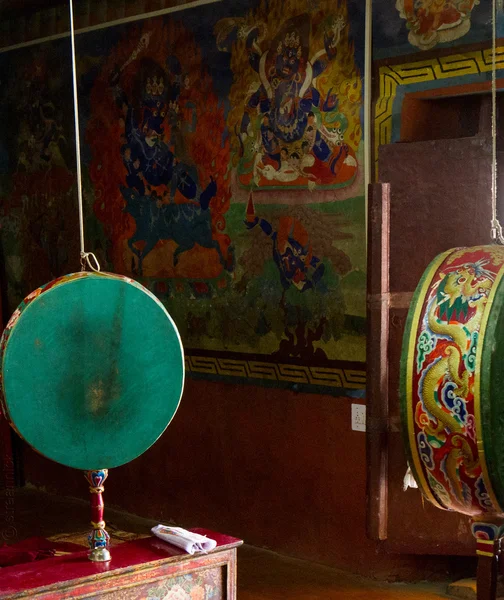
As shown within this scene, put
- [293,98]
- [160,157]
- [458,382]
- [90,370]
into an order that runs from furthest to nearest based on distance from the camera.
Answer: [160,157], [293,98], [90,370], [458,382]

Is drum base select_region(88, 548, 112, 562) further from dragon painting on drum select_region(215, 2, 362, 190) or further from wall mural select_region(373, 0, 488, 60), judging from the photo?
wall mural select_region(373, 0, 488, 60)

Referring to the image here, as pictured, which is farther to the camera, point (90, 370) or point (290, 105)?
point (290, 105)

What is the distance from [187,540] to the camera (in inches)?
135

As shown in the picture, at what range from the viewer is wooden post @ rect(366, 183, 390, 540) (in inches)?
134

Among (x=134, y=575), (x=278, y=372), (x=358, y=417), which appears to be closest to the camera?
(x=134, y=575)

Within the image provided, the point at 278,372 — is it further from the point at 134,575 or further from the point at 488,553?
the point at 488,553

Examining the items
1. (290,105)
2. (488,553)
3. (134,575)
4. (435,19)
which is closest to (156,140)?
(290,105)

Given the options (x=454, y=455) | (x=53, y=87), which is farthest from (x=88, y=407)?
(x=53, y=87)

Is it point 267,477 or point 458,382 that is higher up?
point 458,382

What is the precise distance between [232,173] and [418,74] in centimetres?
130

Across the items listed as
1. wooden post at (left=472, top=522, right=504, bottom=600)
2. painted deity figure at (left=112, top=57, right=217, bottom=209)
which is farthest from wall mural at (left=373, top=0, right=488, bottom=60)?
wooden post at (left=472, top=522, right=504, bottom=600)

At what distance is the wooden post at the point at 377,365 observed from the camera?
3.41 meters

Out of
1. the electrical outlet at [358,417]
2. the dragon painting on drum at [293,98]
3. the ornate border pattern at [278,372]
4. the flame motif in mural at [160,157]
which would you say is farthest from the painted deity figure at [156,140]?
the electrical outlet at [358,417]

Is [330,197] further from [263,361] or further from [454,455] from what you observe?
[454,455]
